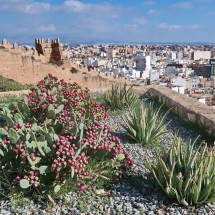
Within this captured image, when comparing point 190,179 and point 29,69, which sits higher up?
point 29,69

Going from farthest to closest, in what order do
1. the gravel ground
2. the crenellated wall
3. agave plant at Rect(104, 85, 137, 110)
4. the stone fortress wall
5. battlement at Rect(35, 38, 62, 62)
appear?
1. battlement at Rect(35, 38, 62, 62)
2. the stone fortress wall
3. agave plant at Rect(104, 85, 137, 110)
4. the crenellated wall
5. the gravel ground

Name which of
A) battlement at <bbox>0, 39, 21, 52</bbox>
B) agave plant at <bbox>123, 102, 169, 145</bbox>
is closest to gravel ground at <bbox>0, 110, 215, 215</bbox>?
agave plant at <bbox>123, 102, 169, 145</bbox>

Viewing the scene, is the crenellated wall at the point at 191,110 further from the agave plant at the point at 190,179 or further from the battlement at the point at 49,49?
the battlement at the point at 49,49

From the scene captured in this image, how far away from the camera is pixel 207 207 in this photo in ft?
9.50

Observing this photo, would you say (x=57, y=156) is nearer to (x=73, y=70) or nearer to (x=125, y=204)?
(x=125, y=204)

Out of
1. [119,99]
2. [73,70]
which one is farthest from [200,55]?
[119,99]

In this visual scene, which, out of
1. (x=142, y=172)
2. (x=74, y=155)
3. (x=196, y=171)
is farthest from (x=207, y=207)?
(x=74, y=155)

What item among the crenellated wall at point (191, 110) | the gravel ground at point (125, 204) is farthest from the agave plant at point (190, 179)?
the crenellated wall at point (191, 110)

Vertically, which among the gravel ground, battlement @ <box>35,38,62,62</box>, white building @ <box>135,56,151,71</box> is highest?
battlement @ <box>35,38,62,62</box>

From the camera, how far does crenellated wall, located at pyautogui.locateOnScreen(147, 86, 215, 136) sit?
204 inches

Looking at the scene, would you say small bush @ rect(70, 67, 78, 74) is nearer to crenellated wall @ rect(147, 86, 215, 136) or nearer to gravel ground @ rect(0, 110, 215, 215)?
crenellated wall @ rect(147, 86, 215, 136)

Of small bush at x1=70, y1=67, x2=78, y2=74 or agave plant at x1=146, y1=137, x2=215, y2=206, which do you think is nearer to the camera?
agave plant at x1=146, y1=137, x2=215, y2=206

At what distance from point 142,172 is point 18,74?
1513 centimetres

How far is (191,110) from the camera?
5895 mm
